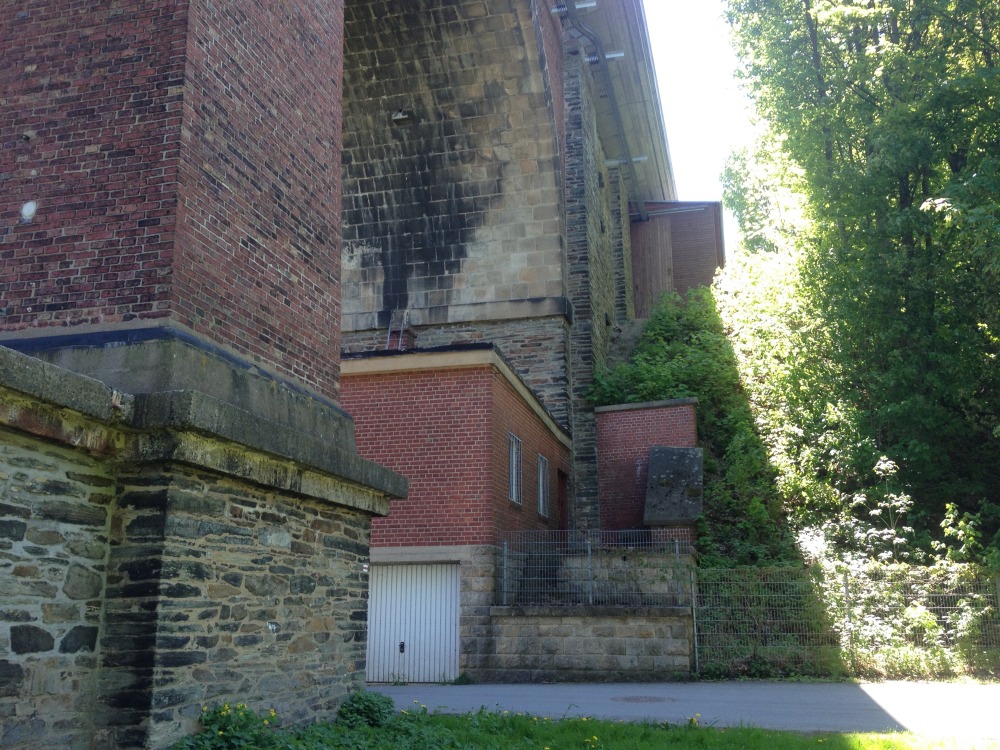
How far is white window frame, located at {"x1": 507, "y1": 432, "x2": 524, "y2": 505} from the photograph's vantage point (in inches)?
605

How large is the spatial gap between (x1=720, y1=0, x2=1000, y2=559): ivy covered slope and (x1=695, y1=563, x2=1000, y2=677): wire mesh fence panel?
190 cm

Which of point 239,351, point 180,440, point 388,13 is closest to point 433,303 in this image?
point 388,13

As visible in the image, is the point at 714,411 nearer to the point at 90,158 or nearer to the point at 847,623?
the point at 847,623

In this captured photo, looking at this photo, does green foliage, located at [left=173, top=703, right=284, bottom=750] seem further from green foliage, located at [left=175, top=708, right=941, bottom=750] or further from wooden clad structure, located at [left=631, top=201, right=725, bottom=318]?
wooden clad structure, located at [left=631, top=201, right=725, bottom=318]

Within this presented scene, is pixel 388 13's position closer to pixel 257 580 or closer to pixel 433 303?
pixel 433 303

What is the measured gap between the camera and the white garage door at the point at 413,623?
13812 mm

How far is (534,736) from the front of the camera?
8.02m

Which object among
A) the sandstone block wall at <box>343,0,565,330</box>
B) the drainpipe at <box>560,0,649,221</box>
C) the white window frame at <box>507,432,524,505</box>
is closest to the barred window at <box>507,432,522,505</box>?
the white window frame at <box>507,432,524,505</box>

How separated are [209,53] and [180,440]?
3.19 meters

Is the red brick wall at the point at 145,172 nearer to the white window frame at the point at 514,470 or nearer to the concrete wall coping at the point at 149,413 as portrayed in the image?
the concrete wall coping at the point at 149,413

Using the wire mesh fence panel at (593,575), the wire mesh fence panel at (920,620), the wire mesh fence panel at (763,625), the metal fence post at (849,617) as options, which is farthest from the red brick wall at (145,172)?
the wire mesh fence panel at (920,620)

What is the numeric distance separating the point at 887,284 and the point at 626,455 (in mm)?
6313

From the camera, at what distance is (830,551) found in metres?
15.2

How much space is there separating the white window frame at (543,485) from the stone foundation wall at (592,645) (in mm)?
4165
